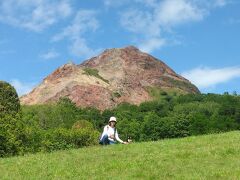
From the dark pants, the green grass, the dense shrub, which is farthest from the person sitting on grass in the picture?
the dense shrub

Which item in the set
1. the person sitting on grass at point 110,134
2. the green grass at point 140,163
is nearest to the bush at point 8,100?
the person sitting on grass at point 110,134

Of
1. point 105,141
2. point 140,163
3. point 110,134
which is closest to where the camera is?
point 140,163

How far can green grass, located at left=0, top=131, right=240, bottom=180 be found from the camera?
19.6 m

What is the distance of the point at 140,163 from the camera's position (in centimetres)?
2161

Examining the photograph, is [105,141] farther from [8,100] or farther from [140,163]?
[8,100]

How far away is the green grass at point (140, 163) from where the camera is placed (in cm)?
1956

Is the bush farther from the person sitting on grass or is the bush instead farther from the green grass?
the green grass

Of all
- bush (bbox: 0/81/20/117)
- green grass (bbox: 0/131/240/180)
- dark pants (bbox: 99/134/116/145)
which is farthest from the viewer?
bush (bbox: 0/81/20/117)

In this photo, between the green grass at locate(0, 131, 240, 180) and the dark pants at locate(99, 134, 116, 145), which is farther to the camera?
the dark pants at locate(99, 134, 116, 145)

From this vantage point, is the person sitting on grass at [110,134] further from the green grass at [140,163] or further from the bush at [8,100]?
the bush at [8,100]

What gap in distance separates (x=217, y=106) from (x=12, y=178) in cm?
16829

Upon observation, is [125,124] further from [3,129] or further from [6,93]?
[3,129]

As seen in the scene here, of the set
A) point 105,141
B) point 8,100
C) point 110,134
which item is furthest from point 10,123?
point 110,134

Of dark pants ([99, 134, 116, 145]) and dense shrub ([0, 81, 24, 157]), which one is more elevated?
dense shrub ([0, 81, 24, 157])
